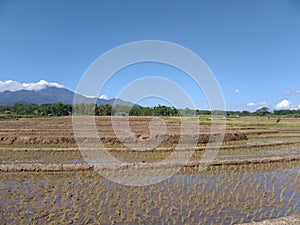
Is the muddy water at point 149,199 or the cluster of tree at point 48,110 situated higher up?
the cluster of tree at point 48,110

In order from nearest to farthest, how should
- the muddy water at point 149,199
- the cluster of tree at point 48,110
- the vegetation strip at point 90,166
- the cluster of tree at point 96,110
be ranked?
the muddy water at point 149,199 < the vegetation strip at point 90,166 < the cluster of tree at point 96,110 < the cluster of tree at point 48,110

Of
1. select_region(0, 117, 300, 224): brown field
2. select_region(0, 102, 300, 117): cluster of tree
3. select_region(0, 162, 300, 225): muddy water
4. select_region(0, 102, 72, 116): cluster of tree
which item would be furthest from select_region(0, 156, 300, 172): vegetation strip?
select_region(0, 102, 72, 116): cluster of tree

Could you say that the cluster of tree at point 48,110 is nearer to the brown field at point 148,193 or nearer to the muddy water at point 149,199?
the brown field at point 148,193

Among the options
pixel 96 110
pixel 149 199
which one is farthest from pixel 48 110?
pixel 149 199

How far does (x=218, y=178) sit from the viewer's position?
677 centimetres

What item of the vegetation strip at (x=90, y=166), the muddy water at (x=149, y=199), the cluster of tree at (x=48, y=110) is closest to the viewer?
the muddy water at (x=149, y=199)

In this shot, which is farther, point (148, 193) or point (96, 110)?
point (96, 110)

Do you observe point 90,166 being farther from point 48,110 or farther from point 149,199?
point 48,110

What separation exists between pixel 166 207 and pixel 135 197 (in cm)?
80

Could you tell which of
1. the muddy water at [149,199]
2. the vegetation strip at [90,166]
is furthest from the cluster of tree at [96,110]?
the muddy water at [149,199]

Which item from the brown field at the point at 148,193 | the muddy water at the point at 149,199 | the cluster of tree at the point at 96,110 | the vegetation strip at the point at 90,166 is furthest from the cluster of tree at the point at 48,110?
the muddy water at the point at 149,199

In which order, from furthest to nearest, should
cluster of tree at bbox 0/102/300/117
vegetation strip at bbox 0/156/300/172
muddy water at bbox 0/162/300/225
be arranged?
cluster of tree at bbox 0/102/300/117 → vegetation strip at bbox 0/156/300/172 → muddy water at bbox 0/162/300/225

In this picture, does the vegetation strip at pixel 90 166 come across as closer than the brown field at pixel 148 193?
No

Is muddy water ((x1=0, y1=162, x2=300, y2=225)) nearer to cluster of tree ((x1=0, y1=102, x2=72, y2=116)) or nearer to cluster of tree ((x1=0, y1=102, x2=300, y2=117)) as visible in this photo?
cluster of tree ((x1=0, y1=102, x2=300, y2=117))
